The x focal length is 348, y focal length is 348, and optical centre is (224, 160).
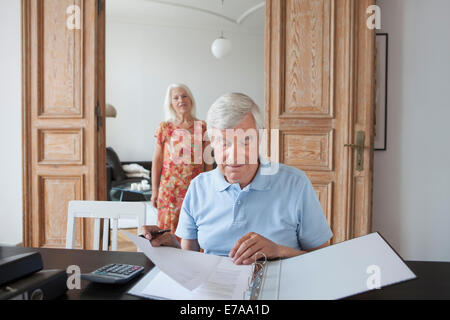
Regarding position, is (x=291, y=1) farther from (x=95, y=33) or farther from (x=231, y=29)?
(x=231, y=29)

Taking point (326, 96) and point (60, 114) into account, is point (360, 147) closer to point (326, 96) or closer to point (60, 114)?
point (326, 96)

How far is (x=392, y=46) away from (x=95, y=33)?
7.01 feet

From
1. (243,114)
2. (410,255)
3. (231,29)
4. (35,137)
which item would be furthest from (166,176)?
(231,29)

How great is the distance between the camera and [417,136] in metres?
2.45

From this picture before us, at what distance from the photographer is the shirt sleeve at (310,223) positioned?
1.09 metres

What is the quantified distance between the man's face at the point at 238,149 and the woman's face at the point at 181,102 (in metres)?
1.71

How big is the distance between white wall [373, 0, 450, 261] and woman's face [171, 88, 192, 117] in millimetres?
1479

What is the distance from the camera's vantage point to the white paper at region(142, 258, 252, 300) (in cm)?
71

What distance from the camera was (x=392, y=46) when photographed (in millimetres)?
2455

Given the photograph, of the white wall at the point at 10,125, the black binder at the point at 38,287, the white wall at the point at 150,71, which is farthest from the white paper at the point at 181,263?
the white wall at the point at 150,71

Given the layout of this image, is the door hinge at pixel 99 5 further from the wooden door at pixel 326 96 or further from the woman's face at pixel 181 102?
the wooden door at pixel 326 96

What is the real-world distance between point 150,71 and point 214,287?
19.6ft

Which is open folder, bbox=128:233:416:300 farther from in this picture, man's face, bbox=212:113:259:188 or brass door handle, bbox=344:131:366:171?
brass door handle, bbox=344:131:366:171

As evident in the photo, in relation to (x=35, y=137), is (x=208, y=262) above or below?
below
